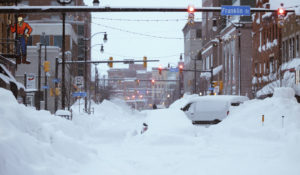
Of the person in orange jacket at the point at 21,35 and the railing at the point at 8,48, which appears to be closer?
the railing at the point at 8,48

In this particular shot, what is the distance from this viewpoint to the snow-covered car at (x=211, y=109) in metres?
26.6

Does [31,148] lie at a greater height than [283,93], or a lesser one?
lesser

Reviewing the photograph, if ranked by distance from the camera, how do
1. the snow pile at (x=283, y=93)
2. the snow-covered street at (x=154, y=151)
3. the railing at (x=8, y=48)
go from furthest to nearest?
the snow pile at (x=283, y=93)
the railing at (x=8, y=48)
the snow-covered street at (x=154, y=151)

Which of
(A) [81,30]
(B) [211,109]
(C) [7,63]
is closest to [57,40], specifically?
(A) [81,30]

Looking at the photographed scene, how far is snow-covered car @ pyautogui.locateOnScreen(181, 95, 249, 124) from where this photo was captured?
2659 cm

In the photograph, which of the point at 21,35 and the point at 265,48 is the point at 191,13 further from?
the point at 265,48

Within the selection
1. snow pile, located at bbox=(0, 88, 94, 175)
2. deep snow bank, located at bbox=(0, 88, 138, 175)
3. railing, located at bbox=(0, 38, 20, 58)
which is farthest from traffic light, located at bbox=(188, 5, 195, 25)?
railing, located at bbox=(0, 38, 20, 58)

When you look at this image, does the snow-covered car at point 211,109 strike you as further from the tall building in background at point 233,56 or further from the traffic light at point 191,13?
the tall building in background at point 233,56

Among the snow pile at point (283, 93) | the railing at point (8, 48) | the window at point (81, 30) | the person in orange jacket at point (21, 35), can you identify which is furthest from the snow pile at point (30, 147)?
the window at point (81, 30)

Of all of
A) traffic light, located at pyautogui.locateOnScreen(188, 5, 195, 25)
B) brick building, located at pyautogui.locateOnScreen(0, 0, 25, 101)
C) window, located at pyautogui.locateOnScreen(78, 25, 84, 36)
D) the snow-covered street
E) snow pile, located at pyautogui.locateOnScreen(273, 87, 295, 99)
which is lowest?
the snow-covered street

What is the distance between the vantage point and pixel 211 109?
88.4 feet

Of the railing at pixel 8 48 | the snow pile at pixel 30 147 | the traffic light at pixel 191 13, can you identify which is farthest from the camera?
the railing at pixel 8 48

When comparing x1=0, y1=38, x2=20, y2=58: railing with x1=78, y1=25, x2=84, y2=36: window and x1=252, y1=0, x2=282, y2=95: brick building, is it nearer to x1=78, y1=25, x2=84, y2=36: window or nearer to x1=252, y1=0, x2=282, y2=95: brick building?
x1=252, y1=0, x2=282, y2=95: brick building

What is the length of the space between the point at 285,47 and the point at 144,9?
3581cm
